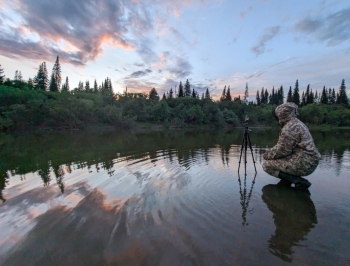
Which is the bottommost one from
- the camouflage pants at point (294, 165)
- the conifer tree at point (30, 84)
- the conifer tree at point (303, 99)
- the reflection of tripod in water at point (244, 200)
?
the reflection of tripod in water at point (244, 200)

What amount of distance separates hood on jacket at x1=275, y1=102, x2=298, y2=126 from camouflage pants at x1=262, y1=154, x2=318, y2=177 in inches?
40.0

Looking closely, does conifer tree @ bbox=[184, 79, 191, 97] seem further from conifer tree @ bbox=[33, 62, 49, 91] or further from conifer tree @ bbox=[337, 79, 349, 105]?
conifer tree @ bbox=[337, 79, 349, 105]

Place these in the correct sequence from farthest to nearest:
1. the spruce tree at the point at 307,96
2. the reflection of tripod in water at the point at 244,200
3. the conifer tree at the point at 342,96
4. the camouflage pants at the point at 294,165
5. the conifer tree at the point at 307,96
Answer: the conifer tree at the point at 307,96 < the spruce tree at the point at 307,96 < the conifer tree at the point at 342,96 < the camouflage pants at the point at 294,165 < the reflection of tripod in water at the point at 244,200

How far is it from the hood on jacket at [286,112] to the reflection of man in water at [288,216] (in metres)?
1.91

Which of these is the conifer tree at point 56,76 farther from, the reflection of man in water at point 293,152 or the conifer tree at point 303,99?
the conifer tree at point 303,99

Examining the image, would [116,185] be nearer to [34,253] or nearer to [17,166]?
[34,253]

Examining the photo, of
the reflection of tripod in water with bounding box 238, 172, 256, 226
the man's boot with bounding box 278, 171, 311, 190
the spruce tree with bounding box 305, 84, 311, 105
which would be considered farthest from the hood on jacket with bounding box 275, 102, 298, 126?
the spruce tree with bounding box 305, 84, 311, 105

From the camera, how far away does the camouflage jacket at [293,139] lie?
5086 millimetres

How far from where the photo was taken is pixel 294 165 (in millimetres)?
5180

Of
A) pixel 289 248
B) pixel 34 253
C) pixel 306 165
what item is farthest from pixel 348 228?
pixel 34 253

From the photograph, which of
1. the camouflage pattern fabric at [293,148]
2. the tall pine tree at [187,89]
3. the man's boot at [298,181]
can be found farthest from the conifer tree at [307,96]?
the man's boot at [298,181]

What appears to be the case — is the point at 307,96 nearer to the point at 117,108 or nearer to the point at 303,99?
the point at 303,99

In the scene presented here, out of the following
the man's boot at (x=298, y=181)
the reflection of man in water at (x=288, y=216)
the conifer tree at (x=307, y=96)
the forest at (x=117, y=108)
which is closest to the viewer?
the reflection of man in water at (x=288, y=216)

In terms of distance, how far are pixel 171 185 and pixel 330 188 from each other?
4.51 meters
